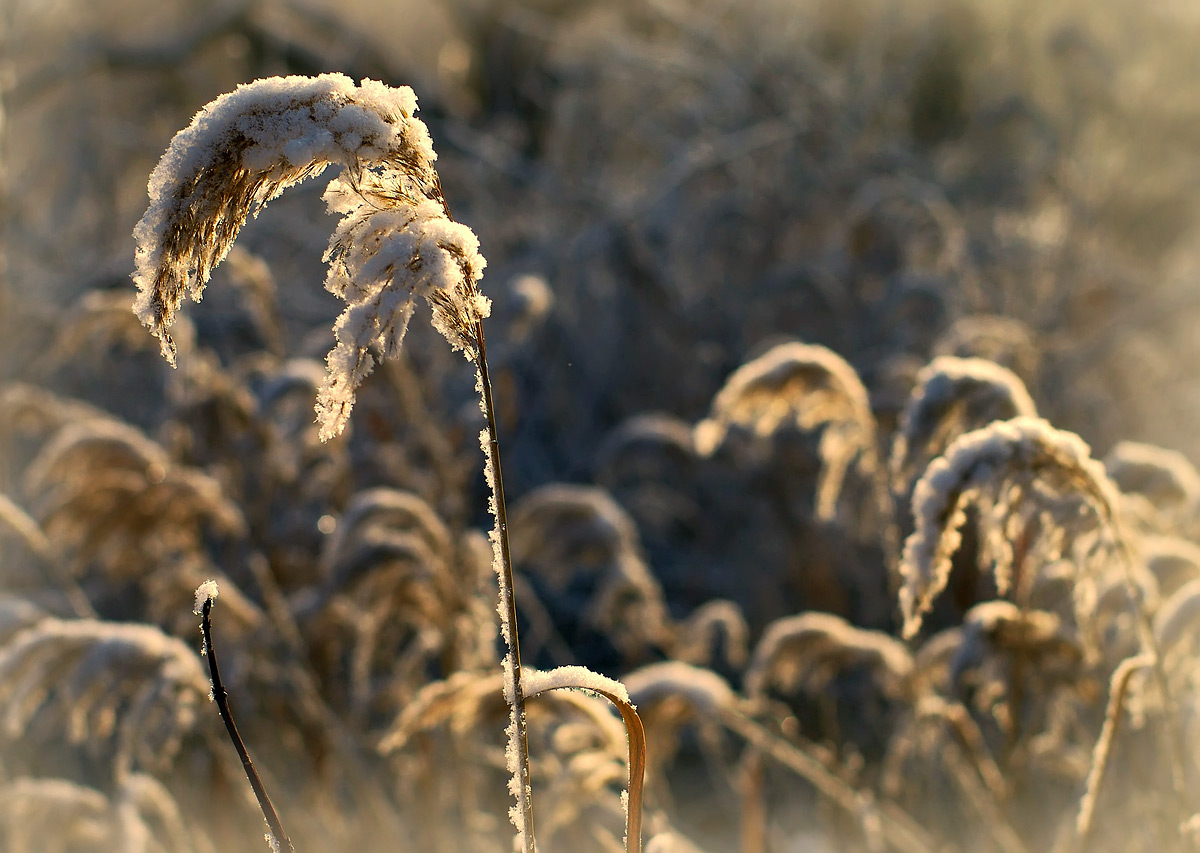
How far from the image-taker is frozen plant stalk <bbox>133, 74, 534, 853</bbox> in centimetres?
74

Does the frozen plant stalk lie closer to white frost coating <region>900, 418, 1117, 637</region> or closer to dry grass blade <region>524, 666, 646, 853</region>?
dry grass blade <region>524, 666, 646, 853</region>

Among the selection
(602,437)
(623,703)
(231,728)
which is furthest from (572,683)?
(602,437)

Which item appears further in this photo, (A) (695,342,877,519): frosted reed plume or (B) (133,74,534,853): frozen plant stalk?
(A) (695,342,877,519): frosted reed plume

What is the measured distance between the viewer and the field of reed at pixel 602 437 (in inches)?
43.1

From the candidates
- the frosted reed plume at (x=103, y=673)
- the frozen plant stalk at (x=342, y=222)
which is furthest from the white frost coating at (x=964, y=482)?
→ the frosted reed plume at (x=103, y=673)

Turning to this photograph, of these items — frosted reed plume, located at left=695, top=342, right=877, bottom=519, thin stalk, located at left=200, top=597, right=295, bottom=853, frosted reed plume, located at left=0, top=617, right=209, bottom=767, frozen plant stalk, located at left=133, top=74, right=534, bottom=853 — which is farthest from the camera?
frosted reed plume, located at left=695, top=342, right=877, bottom=519

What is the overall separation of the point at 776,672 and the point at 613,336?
118 inches

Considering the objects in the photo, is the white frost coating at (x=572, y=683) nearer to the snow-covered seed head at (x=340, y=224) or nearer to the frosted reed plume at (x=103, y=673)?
the snow-covered seed head at (x=340, y=224)

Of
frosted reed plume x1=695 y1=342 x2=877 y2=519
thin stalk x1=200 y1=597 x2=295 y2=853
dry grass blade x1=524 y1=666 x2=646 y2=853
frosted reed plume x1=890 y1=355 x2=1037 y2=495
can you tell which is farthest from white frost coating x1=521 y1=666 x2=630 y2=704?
frosted reed plume x1=695 y1=342 x2=877 y2=519

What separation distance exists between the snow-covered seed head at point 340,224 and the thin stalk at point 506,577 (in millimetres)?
40

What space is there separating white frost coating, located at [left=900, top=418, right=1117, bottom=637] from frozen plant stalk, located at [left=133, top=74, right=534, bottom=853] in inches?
20.1

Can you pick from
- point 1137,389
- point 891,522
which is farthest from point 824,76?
point 891,522

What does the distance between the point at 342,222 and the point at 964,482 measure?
691 mm

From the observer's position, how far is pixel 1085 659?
1719mm
